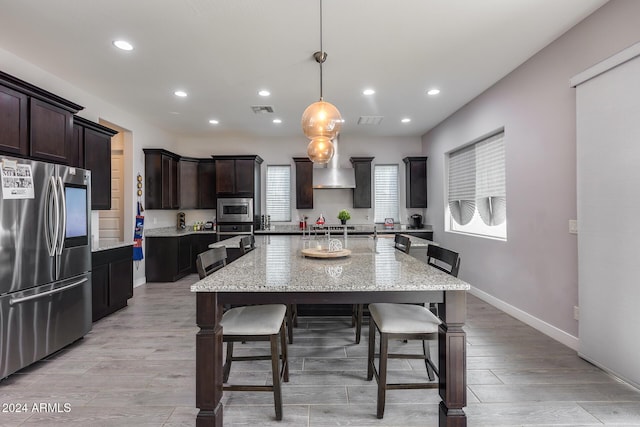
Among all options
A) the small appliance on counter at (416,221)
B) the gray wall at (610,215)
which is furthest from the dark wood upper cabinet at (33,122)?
the small appliance on counter at (416,221)

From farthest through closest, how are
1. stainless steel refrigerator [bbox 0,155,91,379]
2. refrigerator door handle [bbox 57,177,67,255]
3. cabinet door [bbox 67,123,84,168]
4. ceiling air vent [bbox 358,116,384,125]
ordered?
ceiling air vent [bbox 358,116,384,125], cabinet door [bbox 67,123,84,168], refrigerator door handle [bbox 57,177,67,255], stainless steel refrigerator [bbox 0,155,91,379]

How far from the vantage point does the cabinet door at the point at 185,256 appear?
545cm

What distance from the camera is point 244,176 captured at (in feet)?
19.6

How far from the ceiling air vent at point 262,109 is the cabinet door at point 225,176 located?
1464 millimetres

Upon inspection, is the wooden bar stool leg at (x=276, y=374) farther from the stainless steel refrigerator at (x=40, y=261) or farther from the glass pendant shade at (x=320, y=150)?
the stainless steel refrigerator at (x=40, y=261)

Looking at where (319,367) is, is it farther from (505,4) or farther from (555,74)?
(555,74)

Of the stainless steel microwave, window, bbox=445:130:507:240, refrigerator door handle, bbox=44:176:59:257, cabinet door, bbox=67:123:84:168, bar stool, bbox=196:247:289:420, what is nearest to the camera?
bar stool, bbox=196:247:289:420

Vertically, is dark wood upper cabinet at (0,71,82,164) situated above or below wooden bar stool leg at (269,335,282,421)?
above

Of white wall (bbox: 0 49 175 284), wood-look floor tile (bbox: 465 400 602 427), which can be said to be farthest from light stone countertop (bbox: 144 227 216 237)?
wood-look floor tile (bbox: 465 400 602 427)

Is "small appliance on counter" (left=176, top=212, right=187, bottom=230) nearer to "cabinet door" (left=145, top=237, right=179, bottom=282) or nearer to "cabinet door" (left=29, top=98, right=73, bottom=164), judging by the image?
Result: "cabinet door" (left=145, top=237, right=179, bottom=282)

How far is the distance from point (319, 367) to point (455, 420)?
1.10m

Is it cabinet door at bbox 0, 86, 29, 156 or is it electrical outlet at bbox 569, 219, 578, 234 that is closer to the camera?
cabinet door at bbox 0, 86, 29, 156

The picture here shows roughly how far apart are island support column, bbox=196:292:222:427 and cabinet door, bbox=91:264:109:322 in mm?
2546

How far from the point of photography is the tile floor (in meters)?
1.79
